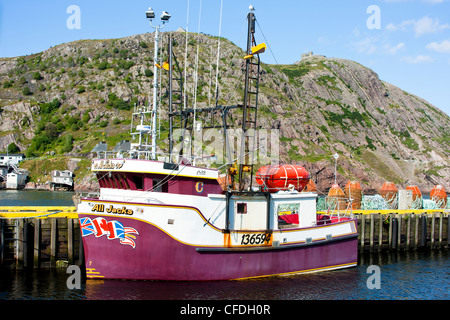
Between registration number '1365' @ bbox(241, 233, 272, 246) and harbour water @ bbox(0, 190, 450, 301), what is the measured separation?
1.96m

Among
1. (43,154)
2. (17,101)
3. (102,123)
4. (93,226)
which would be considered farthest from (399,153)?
(93,226)

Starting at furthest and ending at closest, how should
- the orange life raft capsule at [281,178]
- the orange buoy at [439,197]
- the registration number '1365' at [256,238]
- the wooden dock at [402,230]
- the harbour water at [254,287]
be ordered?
the orange buoy at [439,197], the wooden dock at [402,230], the orange life raft capsule at [281,178], the registration number '1365' at [256,238], the harbour water at [254,287]

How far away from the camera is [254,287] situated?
65.9ft

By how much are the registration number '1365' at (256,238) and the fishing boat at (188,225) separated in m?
0.05

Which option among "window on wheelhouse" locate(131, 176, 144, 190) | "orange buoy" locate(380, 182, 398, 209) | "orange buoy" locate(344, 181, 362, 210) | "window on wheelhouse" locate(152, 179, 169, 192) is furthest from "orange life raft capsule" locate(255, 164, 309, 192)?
"orange buoy" locate(380, 182, 398, 209)

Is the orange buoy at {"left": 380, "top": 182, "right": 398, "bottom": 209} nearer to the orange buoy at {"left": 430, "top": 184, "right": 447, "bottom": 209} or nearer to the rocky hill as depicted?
the orange buoy at {"left": 430, "top": 184, "right": 447, "bottom": 209}

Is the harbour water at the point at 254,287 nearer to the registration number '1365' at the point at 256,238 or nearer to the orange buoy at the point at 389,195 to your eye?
the registration number '1365' at the point at 256,238

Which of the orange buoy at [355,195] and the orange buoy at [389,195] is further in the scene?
the orange buoy at [389,195]

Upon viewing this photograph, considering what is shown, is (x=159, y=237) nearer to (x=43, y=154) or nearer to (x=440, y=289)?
(x=440, y=289)

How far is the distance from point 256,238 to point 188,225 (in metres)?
4.03

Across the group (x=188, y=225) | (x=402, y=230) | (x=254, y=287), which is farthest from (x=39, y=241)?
(x=402, y=230)

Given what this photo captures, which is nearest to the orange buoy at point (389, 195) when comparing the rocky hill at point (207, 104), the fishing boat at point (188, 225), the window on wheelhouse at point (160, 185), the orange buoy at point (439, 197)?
the orange buoy at point (439, 197)

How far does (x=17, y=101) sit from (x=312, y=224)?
413 feet

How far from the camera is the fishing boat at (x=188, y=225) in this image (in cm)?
1939
